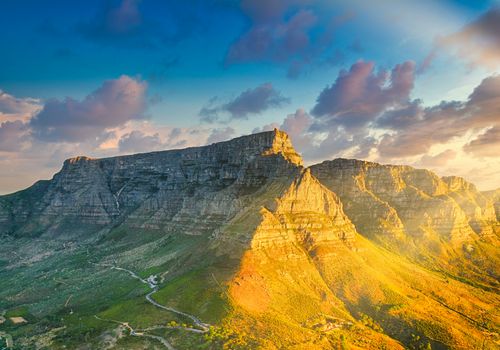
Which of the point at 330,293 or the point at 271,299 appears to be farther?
the point at 330,293

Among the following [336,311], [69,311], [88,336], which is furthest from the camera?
[69,311]

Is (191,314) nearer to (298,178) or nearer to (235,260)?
(235,260)

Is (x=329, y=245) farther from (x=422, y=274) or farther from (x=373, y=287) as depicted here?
(x=422, y=274)

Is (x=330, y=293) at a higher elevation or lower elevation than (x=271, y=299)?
lower

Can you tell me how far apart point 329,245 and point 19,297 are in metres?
134

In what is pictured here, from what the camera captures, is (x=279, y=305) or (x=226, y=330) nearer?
(x=226, y=330)

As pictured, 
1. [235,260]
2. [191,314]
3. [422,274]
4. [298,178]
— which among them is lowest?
[422,274]

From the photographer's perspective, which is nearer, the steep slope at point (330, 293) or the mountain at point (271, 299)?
the mountain at point (271, 299)

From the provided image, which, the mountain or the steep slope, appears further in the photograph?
the steep slope

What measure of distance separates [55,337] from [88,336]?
1247cm

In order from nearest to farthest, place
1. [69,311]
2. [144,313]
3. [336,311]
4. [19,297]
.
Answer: [144,313]
[336,311]
[69,311]
[19,297]

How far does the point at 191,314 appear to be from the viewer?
392 ft

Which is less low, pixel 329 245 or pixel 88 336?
pixel 329 245

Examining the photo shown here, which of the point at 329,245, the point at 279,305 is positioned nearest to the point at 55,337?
the point at 279,305
